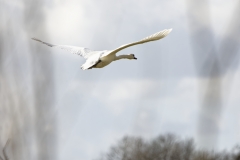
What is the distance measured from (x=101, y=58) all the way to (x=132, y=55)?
474mm

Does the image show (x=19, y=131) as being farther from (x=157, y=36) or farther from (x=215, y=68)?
(x=157, y=36)

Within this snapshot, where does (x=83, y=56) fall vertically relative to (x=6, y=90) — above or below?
above

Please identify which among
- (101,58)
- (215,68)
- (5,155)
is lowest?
(5,155)

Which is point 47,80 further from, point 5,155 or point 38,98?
point 5,155

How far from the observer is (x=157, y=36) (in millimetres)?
3062

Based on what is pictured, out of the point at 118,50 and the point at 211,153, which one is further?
the point at 118,50

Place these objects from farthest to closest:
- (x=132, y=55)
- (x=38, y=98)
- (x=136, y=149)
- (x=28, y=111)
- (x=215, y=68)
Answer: (x=132, y=55), (x=136, y=149), (x=28, y=111), (x=38, y=98), (x=215, y=68)

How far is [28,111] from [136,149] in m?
0.69

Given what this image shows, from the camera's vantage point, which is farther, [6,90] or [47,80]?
→ [6,90]

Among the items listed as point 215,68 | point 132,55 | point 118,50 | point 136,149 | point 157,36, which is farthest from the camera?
point 132,55

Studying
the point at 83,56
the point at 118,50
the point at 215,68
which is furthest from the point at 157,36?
the point at 215,68

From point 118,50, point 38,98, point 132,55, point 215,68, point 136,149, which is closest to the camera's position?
point 215,68

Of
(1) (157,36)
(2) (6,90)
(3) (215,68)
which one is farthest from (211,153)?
(1) (157,36)

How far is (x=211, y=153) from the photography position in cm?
206
